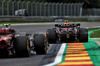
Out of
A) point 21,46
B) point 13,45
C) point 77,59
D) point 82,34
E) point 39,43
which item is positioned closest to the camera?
point 77,59

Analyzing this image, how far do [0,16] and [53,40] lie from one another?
80.8 ft

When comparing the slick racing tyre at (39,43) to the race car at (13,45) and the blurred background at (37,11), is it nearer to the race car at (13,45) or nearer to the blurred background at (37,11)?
the race car at (13,45)

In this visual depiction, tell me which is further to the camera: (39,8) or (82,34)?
(39,8)

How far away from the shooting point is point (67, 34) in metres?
17.5

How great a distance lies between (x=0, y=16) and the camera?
4100 cm

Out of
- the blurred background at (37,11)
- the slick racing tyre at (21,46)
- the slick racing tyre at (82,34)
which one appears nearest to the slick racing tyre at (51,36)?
the slick racing tyre at (82,34)

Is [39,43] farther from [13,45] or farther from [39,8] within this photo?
[39,8]

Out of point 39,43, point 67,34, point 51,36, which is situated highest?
point 39,43

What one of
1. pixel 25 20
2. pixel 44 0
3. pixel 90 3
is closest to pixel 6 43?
pixel 25 20

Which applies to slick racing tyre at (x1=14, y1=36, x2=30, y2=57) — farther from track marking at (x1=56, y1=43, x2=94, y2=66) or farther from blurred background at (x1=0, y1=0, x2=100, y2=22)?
blurred background at (x1=0, y1=0, x2=100, y2=22)

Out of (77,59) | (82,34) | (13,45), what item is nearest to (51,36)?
(82,34)

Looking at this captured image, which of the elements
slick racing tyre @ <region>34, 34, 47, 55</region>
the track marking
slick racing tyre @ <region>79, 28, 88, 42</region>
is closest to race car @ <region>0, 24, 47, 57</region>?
slick racing tyre @ <region>34, 34, 47, 55</region>

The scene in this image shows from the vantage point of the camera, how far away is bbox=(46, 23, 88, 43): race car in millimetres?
17500

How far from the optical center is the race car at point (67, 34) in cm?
1750
